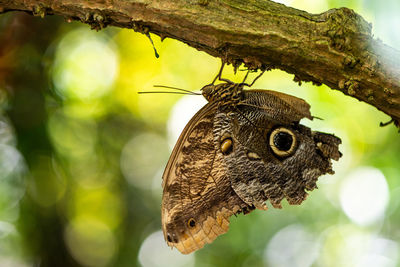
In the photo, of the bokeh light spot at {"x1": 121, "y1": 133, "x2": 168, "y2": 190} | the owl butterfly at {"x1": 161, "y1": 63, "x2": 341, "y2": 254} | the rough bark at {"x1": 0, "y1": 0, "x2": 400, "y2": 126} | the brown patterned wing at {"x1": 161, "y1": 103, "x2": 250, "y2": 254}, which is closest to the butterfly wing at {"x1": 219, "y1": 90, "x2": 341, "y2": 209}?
the owl butterfly at {"x1": 161, "y1": 63, "x2": 341, "y2": 254}

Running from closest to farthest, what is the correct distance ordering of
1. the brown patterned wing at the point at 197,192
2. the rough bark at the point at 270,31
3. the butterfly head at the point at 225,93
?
the rough bark at the point at 270,31
the brown patterned wing at the point at 197,192
the butterfly head at the point at 225,93

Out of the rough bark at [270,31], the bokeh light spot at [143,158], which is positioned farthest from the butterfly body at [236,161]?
the bokeh light spot at [143,158]

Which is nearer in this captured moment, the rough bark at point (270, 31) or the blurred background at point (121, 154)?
the rough bark at point (270, 31)

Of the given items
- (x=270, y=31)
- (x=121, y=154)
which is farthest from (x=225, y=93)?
(x=121, y=154)

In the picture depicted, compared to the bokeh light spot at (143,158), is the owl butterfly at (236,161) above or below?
below

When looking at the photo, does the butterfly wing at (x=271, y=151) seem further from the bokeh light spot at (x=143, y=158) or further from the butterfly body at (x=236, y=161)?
the bokeh light spot at (x=143, y=158)

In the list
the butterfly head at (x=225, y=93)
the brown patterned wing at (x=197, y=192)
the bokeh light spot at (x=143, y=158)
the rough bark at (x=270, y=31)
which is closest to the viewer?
the rough bark at (x=270, y=31)

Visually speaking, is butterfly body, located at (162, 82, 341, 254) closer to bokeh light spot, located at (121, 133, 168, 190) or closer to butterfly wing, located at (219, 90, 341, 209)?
butterfly wing, located at (219, 90, 341, 209)

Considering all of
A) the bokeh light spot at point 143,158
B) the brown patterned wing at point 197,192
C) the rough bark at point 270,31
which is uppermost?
the bokeh light spot at point 143,158
